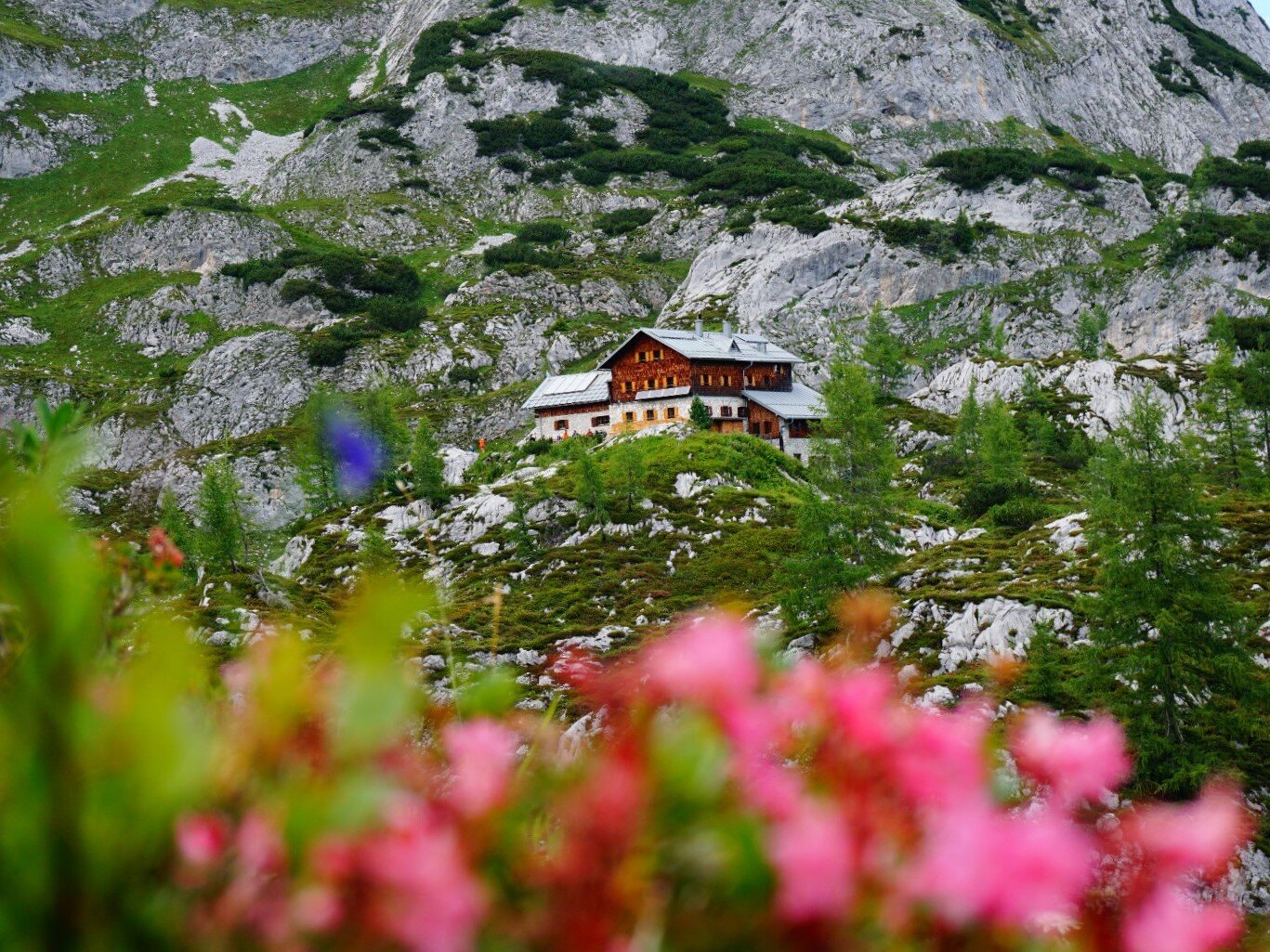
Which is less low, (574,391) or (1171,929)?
(1171,929)

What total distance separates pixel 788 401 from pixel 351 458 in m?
35.1

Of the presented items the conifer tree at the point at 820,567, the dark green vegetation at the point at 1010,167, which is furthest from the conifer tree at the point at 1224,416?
the dark green vegetation at the point at 1010,167

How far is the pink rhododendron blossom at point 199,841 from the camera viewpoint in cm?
115

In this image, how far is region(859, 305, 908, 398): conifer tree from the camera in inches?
3455

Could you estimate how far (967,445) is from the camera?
70.0m

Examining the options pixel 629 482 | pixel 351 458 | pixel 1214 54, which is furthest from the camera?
pixel 1214 54

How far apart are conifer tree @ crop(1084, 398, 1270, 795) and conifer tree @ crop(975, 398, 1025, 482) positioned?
33664 mm

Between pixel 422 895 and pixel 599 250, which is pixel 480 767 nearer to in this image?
pixel 422 895

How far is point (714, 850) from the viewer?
1153mm

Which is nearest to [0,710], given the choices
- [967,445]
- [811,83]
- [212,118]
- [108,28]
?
[967,445]

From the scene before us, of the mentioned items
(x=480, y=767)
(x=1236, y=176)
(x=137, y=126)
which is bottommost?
(x=480, y=767)

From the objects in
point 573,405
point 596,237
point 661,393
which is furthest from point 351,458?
point 596,237

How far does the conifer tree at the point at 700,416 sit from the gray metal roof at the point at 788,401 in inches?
242

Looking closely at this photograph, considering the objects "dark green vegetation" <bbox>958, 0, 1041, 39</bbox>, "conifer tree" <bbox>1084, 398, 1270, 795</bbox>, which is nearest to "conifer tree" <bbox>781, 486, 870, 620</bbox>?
"conifer tree" <bbox>1084, 398, 1270, 795</bbox>
